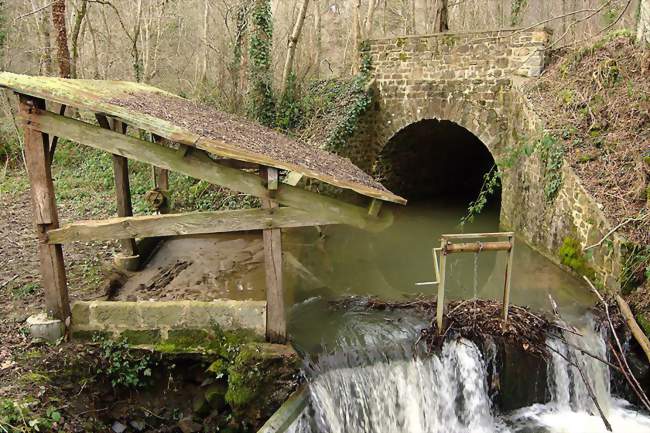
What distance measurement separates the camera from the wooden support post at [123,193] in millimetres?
7530

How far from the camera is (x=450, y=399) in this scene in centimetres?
604

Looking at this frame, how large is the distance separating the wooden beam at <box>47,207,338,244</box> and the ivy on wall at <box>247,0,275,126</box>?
7962 mm

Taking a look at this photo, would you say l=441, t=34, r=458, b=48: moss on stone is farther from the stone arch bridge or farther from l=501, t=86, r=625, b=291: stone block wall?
l=501, t=86, r=625, b=291: stone block wall

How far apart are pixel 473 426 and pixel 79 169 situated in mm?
12514

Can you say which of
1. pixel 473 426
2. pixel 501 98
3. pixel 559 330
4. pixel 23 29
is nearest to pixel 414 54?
pixel 501 98

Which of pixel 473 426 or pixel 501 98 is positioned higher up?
pixel 501 98

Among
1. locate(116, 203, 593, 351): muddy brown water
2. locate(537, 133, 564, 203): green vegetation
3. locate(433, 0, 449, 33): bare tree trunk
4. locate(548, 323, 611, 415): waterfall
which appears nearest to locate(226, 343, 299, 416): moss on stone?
locate(116, 203, 593, 351): muddy brown water

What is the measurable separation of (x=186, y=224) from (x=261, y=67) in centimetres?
813

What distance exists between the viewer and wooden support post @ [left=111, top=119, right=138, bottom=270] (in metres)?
7.53

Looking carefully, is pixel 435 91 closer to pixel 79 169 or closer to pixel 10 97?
pixel 79 169

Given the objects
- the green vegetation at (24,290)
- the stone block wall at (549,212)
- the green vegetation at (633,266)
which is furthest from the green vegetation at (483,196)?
the green vegetation at (24,290)

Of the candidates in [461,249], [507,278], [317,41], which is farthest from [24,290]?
[317,41]

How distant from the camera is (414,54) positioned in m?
11.7

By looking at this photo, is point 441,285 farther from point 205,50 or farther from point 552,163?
point 205,50
